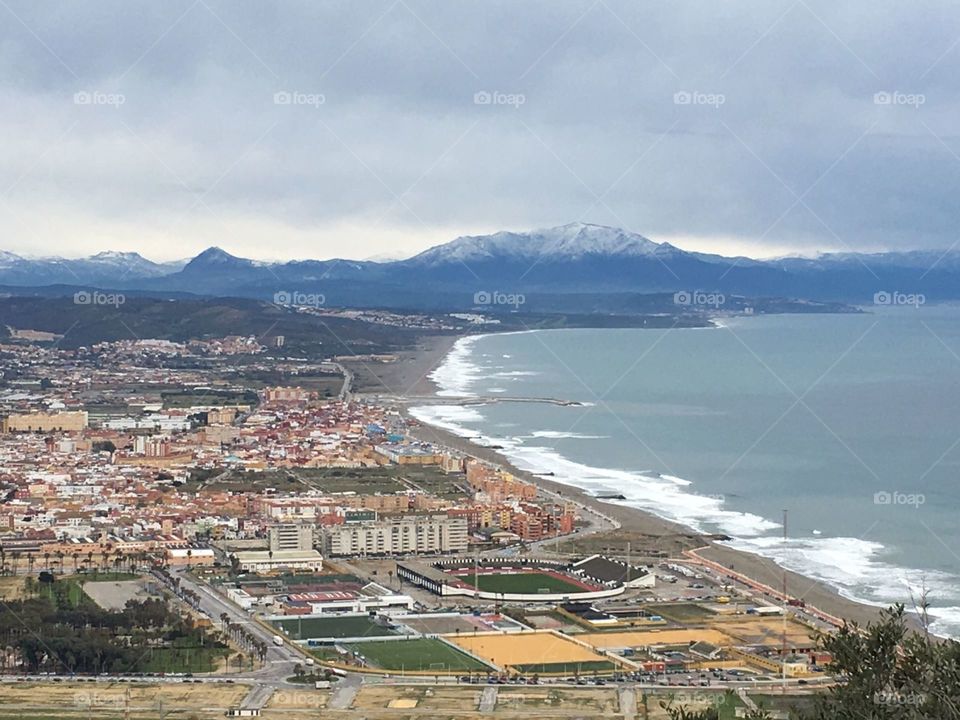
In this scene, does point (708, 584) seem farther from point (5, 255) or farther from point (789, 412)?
point (5, 255)

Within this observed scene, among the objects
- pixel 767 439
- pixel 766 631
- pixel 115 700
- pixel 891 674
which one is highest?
pixel 767 439

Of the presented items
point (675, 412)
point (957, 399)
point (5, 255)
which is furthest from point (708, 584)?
point (5, 255)

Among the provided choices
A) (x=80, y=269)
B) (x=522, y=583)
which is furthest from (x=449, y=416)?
(x=80, y=269)

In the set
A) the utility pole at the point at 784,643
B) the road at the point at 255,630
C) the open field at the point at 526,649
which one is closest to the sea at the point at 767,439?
the utility pole at the point at 784,643

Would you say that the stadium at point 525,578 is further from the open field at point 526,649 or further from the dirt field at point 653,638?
the open field at point 526,649

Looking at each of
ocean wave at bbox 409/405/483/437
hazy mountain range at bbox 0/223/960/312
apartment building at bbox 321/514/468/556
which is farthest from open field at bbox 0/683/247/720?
hazy mountain range at bbox 0/223/960/312

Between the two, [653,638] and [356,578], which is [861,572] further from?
[356,578]

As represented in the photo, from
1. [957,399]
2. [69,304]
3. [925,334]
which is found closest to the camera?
[957,399]
